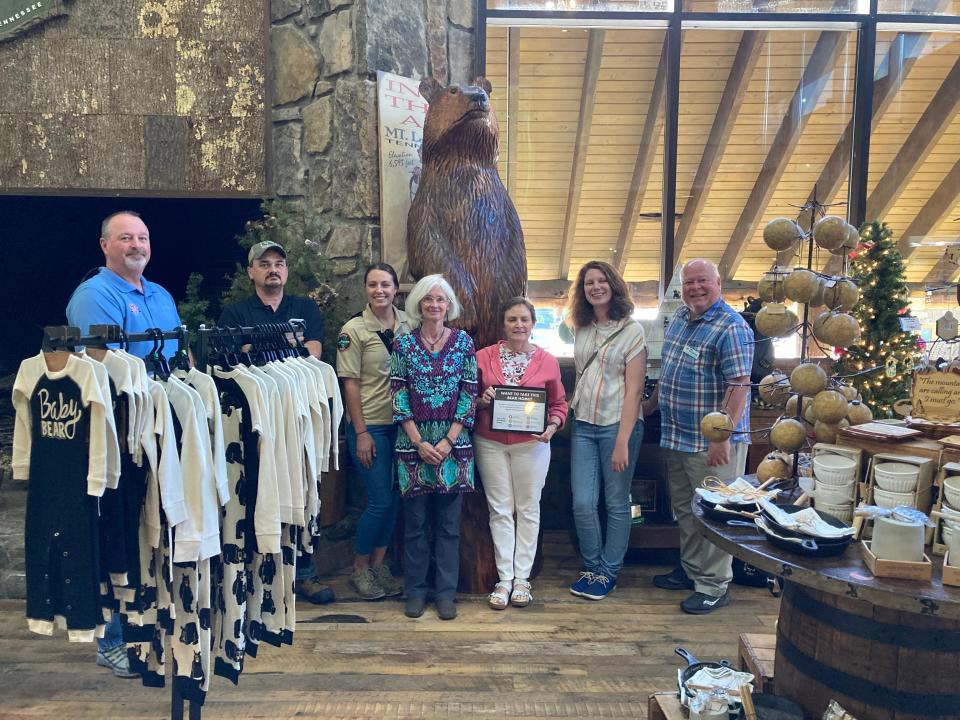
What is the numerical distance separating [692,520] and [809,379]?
1.65 meters

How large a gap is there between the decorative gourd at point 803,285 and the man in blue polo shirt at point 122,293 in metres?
1.97

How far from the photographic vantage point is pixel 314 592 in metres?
3.29

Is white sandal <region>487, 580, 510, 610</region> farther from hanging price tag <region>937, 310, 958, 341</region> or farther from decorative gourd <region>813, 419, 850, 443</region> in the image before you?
hanging price tag <region>937, 310, 958, 341</region>

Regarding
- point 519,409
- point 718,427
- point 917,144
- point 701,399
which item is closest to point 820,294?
point 718,427

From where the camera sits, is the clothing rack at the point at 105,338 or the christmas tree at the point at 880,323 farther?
the christmas tree at the point at 880,323

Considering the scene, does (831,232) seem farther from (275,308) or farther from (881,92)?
(881,92)

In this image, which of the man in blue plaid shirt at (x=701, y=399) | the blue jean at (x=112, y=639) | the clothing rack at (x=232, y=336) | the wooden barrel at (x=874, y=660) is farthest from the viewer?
the man in blue plaid shirt at (x=701, y=399)

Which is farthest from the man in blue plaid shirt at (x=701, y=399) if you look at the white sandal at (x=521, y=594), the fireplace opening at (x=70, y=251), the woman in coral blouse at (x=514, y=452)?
the fireplace opening at (x=70, y=251)

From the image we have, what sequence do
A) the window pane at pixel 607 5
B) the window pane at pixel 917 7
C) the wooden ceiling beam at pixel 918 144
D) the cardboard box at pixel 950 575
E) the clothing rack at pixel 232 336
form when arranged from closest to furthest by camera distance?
the cardboard box at pixel 950 575 → the clothing rack at pixel 232 336 → the window pane at pixel 607 5 → the window pane at pixel 917 7 → the wooden ceiling beam at pixel 918 144

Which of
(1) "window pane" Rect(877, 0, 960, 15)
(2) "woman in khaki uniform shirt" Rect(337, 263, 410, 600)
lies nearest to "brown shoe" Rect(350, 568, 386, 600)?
(2) "woman in khaki uniform shirt" Rect(337, 263, 410, 600)

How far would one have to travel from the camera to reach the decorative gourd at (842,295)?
1.84m

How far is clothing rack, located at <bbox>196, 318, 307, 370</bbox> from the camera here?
79.1 inches

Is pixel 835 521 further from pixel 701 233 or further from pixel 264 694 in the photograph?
pixel 701 233

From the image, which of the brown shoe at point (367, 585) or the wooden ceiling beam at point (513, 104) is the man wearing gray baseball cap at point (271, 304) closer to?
the brown shoe at point (367, 585)
